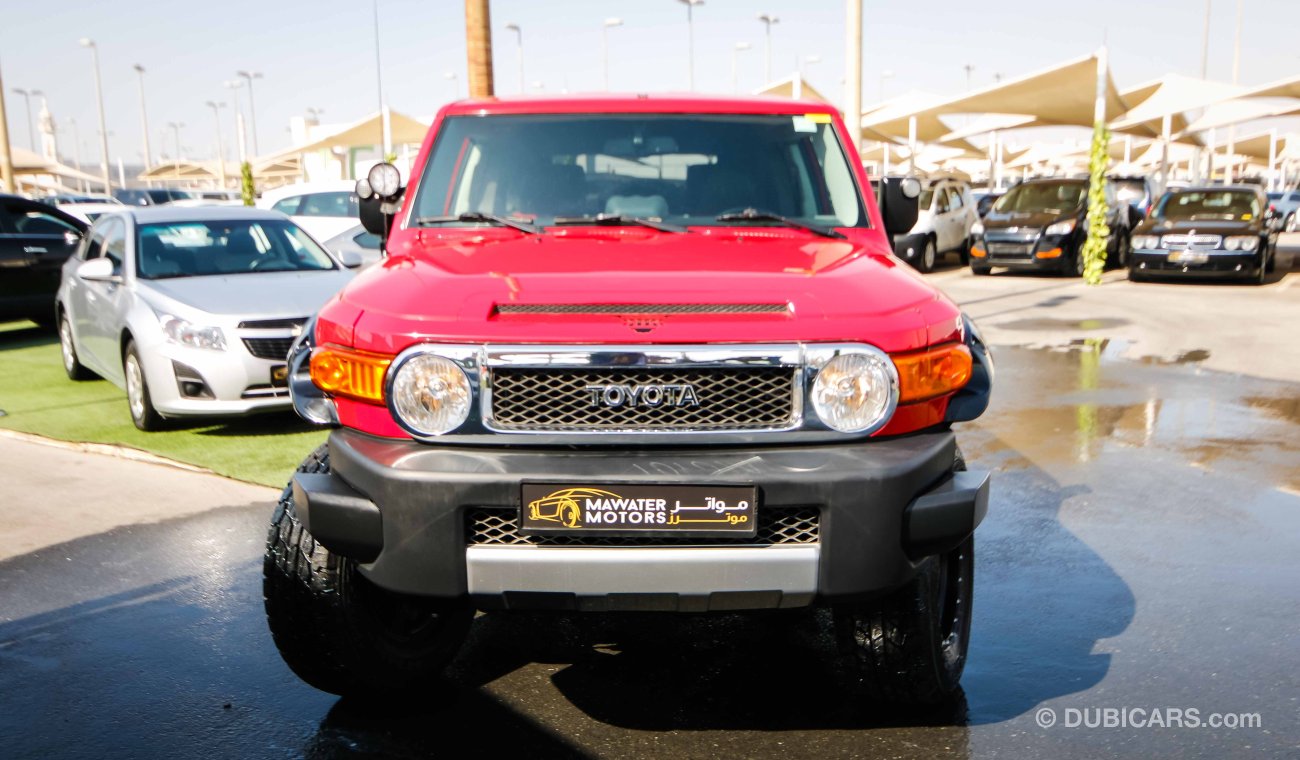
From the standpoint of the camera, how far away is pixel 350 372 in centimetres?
314

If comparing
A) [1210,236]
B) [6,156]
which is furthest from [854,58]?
[6,156]

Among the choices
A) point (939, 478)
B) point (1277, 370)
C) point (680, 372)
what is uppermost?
point (680, 372)

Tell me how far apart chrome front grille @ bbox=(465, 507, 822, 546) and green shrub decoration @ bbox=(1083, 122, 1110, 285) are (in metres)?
17.5

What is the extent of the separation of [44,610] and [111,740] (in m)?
1.41

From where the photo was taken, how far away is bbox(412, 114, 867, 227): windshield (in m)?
4.24

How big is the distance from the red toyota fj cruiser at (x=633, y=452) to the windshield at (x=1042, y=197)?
18.8 metres

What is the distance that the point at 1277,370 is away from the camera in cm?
1054

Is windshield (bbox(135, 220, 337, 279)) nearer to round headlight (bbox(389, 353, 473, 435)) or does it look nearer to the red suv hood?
the red suv hood

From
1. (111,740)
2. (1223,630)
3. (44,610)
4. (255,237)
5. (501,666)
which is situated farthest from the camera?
(255,237)

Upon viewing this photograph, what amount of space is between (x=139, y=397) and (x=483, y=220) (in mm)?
5036

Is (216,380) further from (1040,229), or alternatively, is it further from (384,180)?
(1040,229)

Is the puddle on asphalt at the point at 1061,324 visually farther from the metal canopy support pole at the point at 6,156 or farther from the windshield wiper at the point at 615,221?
the metal canopy support pole at the point at 6,156

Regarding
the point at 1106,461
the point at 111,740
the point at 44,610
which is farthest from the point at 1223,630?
the point at 44,610

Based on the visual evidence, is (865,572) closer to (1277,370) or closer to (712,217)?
(712,217)
